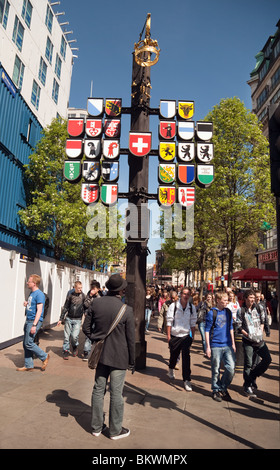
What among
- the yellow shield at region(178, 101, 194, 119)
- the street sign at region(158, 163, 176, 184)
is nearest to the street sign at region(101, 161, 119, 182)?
the street sign at region(158, 163, 176, 184)

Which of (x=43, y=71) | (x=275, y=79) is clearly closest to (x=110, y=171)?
(x=43, y=71)

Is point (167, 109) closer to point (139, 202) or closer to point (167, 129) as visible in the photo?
point (167, 129)

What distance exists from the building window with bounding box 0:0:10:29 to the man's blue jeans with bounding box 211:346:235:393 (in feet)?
75.6

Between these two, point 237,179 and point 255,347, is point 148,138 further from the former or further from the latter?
point 237,179

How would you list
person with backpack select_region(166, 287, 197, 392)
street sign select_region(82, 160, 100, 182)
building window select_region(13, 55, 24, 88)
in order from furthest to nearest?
1. building window select_region(13, 55, 24, 88)
2. street sign select_region(82, 160, 100, 182)
3. person with backpack select_region(166, 287, 197, 392)

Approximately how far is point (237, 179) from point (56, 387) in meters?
15.3

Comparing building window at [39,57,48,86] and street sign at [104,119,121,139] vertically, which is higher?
building window at [39,57,48,86]

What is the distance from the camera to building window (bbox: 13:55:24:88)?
866 inches

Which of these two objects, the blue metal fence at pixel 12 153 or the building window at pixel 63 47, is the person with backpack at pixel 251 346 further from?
the building window at pixel 63 47

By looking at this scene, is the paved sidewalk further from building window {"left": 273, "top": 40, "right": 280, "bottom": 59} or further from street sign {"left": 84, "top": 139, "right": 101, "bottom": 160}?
building window {"left": 273, "top": 40, "right": 280, "bottom": 59}

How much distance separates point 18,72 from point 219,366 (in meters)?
23.7

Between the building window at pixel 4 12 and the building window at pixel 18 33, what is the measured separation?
108cm

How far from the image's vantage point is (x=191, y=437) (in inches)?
146
